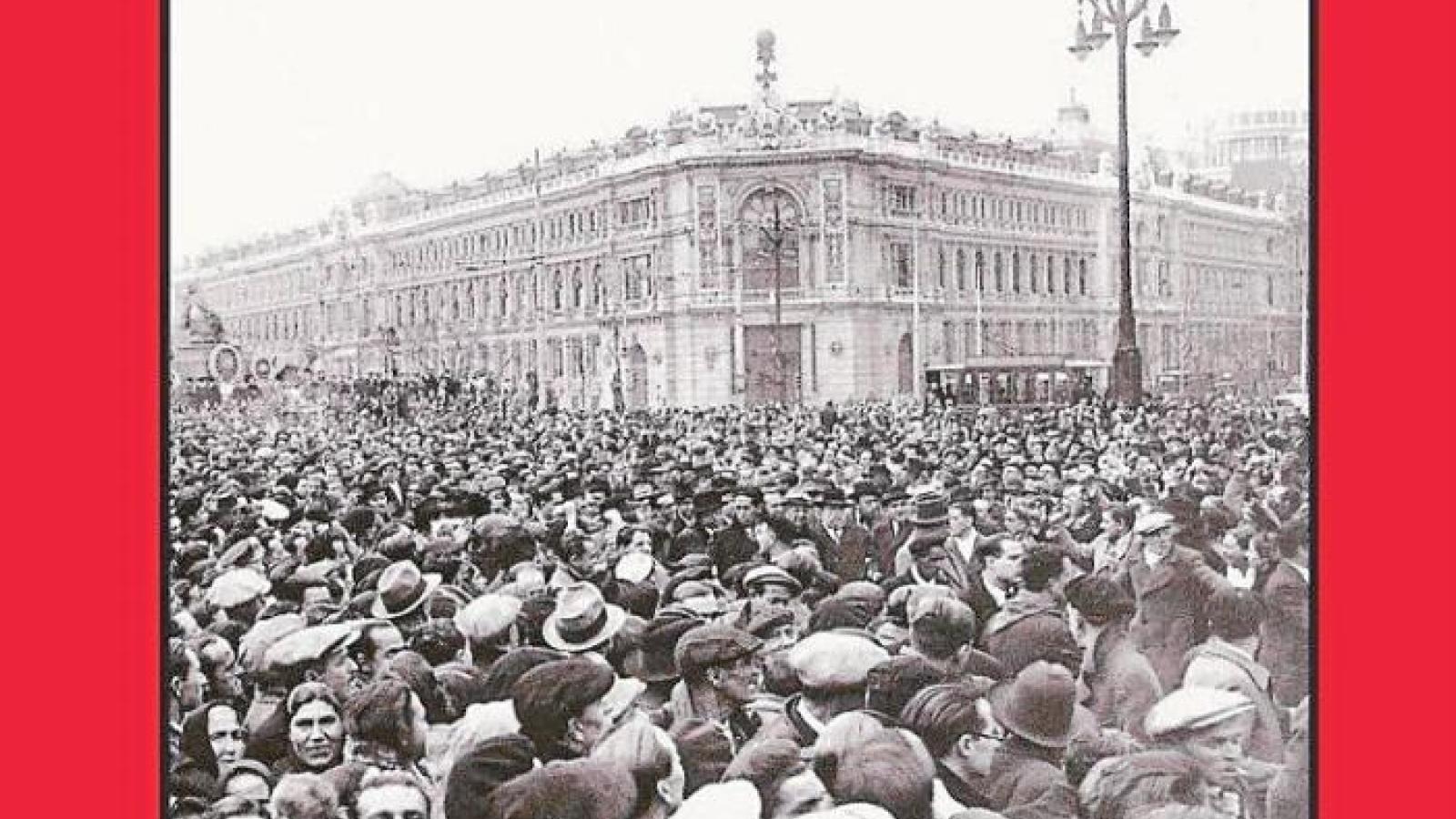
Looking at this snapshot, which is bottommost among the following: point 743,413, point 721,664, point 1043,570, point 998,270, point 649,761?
point 649,761

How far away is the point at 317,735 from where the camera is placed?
4586 millimetres

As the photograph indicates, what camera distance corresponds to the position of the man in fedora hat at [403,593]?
462 centimetres

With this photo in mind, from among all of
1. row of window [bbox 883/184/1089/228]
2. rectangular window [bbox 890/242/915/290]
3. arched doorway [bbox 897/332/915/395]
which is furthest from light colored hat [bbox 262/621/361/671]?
row of window [bbox 883/184/1089/228]

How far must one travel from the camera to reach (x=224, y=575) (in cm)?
463

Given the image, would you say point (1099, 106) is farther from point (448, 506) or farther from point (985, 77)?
point (448, 506)

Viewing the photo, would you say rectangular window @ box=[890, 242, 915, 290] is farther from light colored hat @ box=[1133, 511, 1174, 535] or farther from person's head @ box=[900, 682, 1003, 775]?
person's head @ box=[900, 682, 1003, 775]

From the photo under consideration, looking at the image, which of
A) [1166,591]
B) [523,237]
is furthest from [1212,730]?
[523,237]

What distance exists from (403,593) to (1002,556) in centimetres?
141

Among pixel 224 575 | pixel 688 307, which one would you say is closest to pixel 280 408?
pixel 224 575

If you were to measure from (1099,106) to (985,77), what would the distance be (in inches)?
11.5

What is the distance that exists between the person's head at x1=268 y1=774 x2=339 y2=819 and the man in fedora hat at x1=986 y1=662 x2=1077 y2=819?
153 cm

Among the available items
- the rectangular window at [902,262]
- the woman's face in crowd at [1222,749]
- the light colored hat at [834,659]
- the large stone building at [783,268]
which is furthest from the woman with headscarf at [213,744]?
the woman's face in crowd at [1222,749]

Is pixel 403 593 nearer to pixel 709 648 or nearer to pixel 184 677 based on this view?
pixel 184 677

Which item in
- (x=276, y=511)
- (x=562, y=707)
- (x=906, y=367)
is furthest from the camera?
(x=906, y=367)
